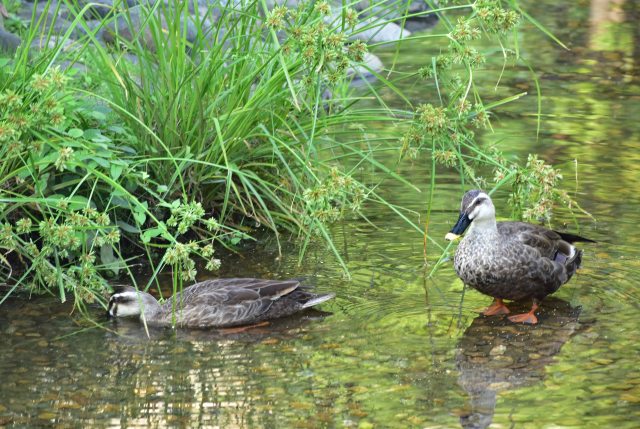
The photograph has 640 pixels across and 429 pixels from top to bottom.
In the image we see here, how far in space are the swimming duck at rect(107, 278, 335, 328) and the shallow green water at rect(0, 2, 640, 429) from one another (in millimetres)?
99

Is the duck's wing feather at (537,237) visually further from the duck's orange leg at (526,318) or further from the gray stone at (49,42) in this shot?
the gray stone at (49,42)

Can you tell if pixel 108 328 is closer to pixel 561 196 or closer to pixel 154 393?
pixel 154 393

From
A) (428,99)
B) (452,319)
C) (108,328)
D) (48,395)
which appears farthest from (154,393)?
(428,99)

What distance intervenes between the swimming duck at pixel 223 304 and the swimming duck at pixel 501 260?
859 millimetres

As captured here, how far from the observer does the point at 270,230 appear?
26.6 ft

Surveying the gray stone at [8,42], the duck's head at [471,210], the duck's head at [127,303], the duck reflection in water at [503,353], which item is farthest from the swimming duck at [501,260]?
the gray stone at [8,42]

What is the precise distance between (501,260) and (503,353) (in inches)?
27.5

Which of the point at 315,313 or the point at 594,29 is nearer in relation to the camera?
the point at 315,313

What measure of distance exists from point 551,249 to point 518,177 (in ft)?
1.86

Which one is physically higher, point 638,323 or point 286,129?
point 286,129

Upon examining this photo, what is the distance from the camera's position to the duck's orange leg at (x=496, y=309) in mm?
6742

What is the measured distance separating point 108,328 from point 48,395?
1.00 m

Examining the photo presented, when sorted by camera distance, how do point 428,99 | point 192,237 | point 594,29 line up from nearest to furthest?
point 192,237, point 428,99, point 594,29

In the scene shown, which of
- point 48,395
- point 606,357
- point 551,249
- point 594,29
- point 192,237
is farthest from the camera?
point 594,29
